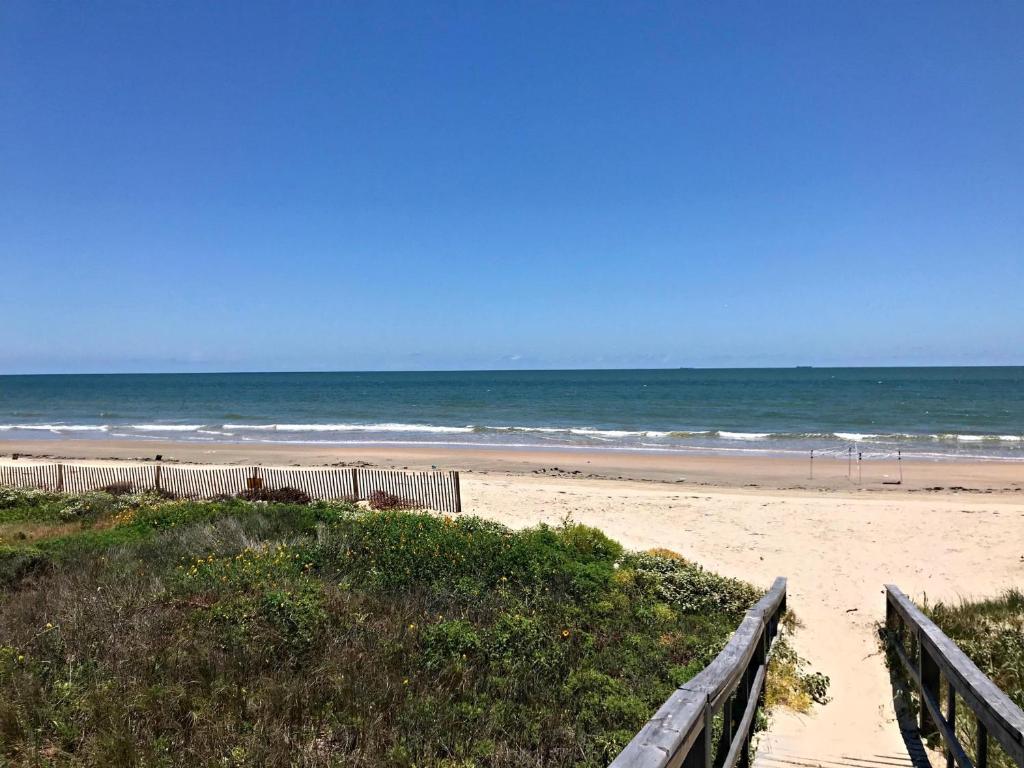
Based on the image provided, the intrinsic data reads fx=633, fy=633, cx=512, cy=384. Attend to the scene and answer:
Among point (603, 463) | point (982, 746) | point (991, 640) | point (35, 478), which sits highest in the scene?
point (982, 746)

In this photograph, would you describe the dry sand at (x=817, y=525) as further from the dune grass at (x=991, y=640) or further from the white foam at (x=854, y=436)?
the white foam at (x=854, y=436)

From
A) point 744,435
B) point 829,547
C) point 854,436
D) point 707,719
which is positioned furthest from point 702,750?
point 854,436

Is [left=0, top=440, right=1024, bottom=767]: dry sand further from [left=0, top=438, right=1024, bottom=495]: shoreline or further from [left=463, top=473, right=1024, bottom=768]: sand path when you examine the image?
[left=0, top=438, right=1024, bottom=495]: shoreline

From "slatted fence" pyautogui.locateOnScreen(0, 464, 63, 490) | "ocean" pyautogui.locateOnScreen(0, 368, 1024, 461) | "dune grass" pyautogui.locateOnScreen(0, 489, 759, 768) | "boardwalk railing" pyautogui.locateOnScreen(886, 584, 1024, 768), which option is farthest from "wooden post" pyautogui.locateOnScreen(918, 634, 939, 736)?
"ocean" pyautogui.locateOnScreen(0, 368, 1024, 461)

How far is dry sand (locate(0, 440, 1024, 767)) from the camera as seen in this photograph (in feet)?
19.5

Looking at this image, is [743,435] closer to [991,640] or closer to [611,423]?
[611,423]

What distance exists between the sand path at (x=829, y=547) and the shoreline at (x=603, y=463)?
253 centimetres

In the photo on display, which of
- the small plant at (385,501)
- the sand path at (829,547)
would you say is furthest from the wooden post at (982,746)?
the small plant at (385,501)

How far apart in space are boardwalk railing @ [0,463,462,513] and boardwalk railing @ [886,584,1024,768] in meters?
12.4

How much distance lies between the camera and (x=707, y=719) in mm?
3055

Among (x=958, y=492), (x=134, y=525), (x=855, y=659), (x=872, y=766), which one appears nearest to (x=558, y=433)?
(x=958, y=492)

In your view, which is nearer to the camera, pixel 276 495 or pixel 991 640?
pixel 991 640

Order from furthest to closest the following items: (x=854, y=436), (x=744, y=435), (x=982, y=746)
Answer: (x=744, y=435)
(x=854, y=436)
(x=982, y=746)

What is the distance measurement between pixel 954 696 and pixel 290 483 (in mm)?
16651
